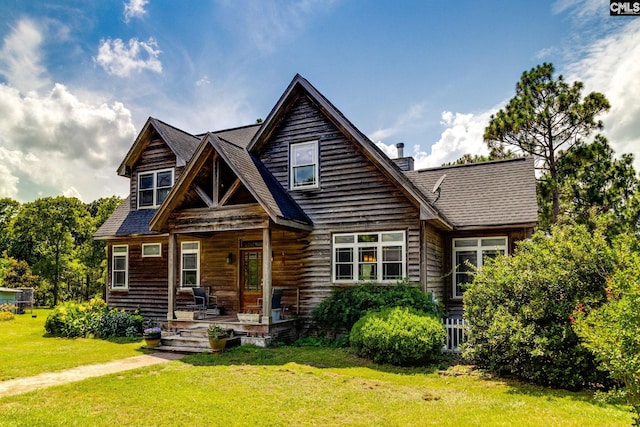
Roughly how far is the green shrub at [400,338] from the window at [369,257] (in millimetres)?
2404

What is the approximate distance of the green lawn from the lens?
6586 mm

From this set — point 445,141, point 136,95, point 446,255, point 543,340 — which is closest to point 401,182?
point 446,255

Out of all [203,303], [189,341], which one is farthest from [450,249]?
[189,341]

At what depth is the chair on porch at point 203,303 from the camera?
15492 millimetres

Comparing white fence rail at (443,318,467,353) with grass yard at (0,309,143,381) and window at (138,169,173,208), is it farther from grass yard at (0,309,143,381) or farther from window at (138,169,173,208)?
window at (138,169,173,208)

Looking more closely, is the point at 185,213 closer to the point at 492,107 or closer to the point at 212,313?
the point at 212,313

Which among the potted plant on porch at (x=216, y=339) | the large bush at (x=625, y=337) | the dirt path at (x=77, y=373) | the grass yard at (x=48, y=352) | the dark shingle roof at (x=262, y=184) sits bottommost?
the grass yard at (x=48, y=352)

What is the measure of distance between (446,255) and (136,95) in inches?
476

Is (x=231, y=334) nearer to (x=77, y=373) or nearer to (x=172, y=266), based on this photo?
(x=172, y=266)

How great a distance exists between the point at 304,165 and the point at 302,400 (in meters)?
8.79

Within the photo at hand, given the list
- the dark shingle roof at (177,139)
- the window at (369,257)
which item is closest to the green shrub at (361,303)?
the window at (369,257)

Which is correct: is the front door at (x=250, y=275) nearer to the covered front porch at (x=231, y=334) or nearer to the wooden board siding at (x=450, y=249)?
the covered front porch at (x=231, y=334)

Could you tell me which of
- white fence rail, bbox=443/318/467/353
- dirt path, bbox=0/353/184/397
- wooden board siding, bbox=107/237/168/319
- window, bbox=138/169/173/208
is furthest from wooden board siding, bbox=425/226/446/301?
window, bbox=138/169/173/208

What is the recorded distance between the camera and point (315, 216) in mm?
14594
